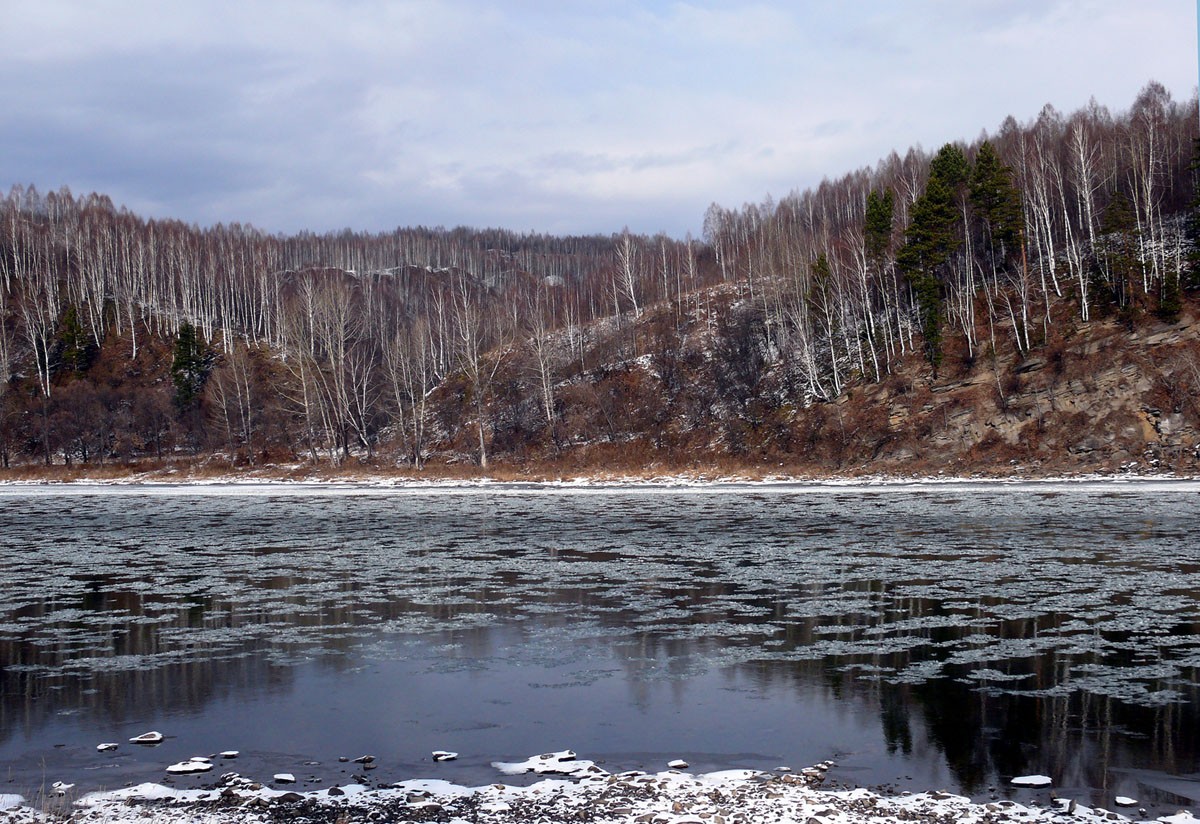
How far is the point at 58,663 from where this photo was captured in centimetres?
1382

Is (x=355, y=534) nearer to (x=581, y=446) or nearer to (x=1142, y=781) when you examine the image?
(x=1142, y=781)

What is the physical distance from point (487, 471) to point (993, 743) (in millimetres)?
53417

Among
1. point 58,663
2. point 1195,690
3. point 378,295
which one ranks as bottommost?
point 1195,690

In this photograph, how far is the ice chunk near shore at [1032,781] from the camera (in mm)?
8406

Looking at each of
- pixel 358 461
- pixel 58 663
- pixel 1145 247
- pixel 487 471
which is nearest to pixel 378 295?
pixel 358 461

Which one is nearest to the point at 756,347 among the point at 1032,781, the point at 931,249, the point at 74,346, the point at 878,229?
the point at 878,229

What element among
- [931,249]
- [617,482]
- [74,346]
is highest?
[74,346]

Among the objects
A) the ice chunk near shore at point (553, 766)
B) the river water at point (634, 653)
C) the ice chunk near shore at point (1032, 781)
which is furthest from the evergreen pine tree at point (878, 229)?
the ice chunk near shore at point (553, 766)

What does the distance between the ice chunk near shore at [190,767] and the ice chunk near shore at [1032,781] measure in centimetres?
818

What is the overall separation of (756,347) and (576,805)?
70504 millimetres

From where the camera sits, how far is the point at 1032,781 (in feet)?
27.8

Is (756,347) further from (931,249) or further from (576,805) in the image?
(576,805)

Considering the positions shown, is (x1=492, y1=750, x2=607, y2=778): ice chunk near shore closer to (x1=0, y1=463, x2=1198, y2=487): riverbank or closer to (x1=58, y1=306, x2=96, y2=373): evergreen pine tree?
(x1=0, y1=463, x2=1198, y2=487): riverbank

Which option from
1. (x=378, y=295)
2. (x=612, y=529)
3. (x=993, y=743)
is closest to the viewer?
(x=993, y=743)
